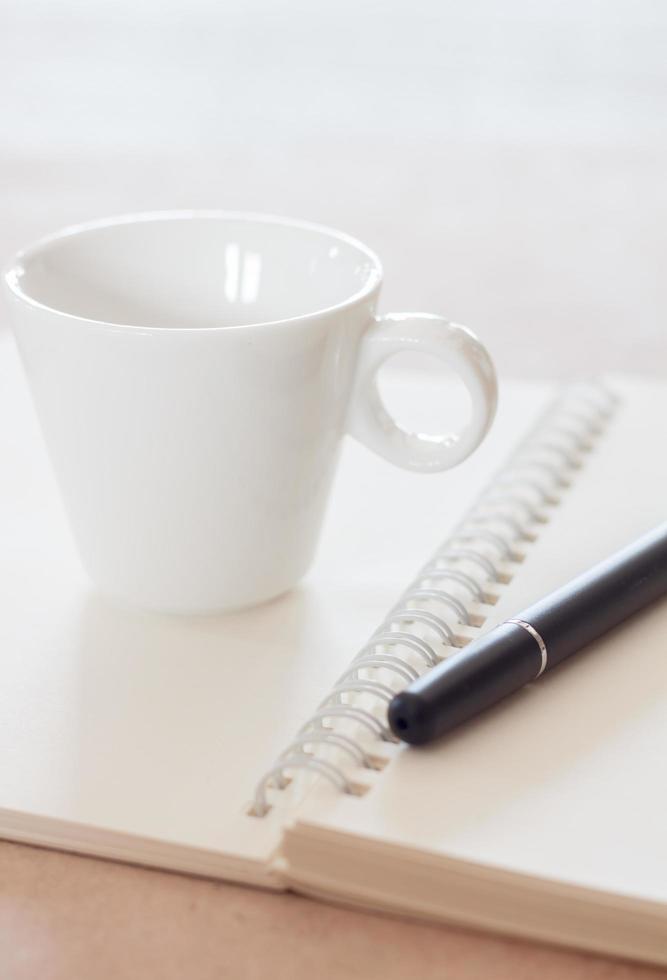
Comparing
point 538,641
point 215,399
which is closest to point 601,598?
point 538,641

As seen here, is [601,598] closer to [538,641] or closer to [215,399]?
[538,641]

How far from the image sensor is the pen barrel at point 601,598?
1.48 feet

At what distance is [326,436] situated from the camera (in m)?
0.50

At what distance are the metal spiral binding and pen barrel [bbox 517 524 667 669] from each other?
0.04 m

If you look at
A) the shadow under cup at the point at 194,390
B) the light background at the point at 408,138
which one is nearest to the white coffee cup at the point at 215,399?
the shadow under cup at the point at 194,390

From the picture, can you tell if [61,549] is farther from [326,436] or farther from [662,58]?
[662,58]

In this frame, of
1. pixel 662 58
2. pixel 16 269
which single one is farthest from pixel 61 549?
pixel 662 58

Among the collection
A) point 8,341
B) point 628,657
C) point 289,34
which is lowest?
point 289,34

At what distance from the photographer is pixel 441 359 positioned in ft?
1.64

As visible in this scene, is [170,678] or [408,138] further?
[408,138]

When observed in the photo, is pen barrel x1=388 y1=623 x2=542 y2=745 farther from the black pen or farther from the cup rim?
the cup rim

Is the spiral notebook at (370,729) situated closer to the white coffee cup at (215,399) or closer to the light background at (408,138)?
the white coffee cup at (215,399)

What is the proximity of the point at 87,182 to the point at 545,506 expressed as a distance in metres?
1.14

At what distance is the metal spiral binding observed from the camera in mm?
414
